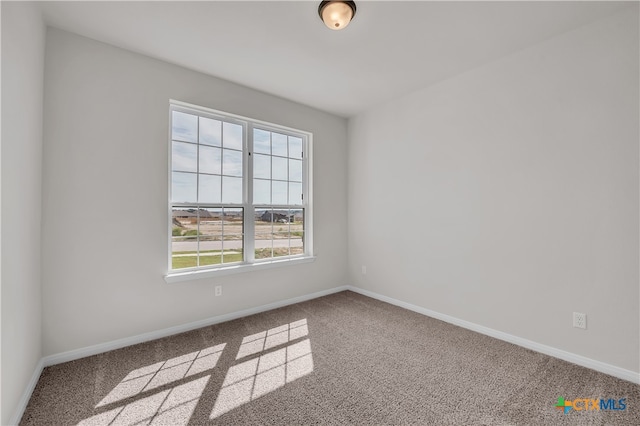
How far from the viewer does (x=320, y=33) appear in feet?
7.59

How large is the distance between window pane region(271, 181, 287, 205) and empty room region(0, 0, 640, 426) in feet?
0.45

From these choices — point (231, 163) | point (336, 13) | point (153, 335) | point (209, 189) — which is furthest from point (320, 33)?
point (153, 335)

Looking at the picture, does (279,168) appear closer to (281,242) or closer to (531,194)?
(281,242)

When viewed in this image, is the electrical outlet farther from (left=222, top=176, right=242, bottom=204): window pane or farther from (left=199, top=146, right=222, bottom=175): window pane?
(left=199, top=146, right=222, bottom=175): window pane

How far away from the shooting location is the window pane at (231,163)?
10.6 ft

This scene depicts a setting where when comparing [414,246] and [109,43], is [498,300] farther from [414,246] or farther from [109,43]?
[109,43]

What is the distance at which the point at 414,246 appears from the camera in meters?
3.44

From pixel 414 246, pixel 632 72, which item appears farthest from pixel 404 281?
pixel 632 72

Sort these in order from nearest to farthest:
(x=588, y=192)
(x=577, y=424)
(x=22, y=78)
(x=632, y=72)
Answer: (x=577, y=424) → (x=22, y=78) → (x=632, y=72) → (x=588, y=192)

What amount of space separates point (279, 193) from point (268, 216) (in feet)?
1.15

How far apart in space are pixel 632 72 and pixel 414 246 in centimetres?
229

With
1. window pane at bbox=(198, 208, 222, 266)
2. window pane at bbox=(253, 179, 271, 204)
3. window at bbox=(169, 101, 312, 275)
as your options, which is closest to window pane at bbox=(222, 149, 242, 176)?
window at bbox=(169, 101, 312, 275)

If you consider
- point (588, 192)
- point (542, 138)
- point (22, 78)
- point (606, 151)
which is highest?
point (22, 78)

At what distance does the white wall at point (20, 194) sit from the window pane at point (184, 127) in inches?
39.0
